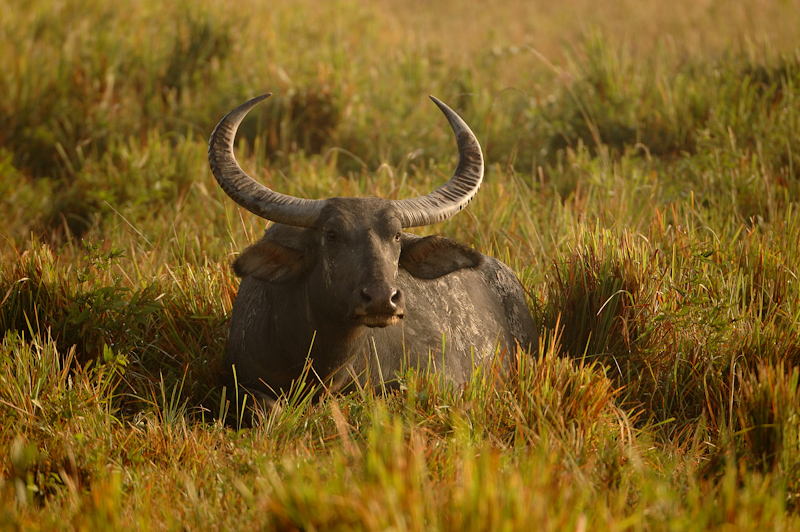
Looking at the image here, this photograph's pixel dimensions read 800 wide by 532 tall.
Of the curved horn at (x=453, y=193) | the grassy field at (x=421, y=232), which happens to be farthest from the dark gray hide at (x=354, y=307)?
the grassy field at (x=421, y=232)

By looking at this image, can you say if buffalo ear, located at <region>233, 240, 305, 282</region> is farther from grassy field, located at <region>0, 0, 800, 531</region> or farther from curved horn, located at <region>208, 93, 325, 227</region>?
grassy field, located at <region>0, 0, 800, 531</region>

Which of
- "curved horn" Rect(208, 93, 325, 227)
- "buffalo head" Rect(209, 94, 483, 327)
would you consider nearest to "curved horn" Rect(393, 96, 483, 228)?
"buffalo head" Rect(209, 94, 483, 327)

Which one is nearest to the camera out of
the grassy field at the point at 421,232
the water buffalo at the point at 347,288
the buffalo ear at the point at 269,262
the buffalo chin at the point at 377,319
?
the grassy field at the point at 421,232

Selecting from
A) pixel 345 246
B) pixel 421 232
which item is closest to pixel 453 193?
pixel 345 246

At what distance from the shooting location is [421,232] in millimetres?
5270

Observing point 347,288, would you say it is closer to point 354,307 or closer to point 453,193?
point 354,307

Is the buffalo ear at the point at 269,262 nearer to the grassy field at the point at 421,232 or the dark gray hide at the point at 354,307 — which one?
the dark gray hide at the point at 354,307

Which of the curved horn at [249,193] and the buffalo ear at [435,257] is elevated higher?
the curved horn at [249,193]

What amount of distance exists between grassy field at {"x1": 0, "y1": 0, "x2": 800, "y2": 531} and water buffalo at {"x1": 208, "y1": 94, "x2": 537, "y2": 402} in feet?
1.02

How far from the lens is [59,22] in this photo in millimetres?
9422

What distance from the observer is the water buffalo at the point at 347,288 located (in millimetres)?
3574

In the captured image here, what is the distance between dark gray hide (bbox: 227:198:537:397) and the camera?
11.8 ft

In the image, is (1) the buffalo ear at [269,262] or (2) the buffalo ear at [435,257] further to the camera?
(2) the buffalo ear at [435,257]

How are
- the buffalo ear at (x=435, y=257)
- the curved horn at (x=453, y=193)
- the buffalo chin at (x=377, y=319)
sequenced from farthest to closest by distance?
the buffalo ear at (x=435, y=257)
the curved horn at (x=453, y=193)
the buffalo chin at (x=377, y=319)
